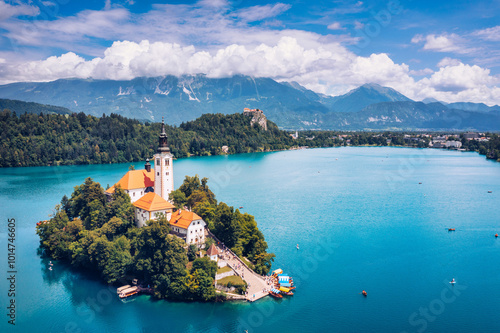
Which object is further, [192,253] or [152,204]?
[152,204]

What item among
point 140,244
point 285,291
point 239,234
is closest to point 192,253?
point 140,244

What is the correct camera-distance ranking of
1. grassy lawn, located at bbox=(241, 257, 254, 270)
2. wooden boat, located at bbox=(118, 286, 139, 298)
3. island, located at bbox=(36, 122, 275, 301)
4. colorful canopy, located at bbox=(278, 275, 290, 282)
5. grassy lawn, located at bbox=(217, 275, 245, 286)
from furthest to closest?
1. grassy lawn, located at bbox=(241, 257, 254, 270)
2. colorful canopy, located at bbox=(278, 275, 290, 282)
3. wooden boat, located at bbox=(118, 286, 139, 298)
4. grassy lawn, located at bbox=(217, 275, 245, 286)
5. island, located at bbox=(36, 122, 275, 301)

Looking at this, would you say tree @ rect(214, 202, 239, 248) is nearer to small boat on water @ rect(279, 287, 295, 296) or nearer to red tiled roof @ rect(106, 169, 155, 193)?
small boat on water @ rect(279, 287, 295, 296)

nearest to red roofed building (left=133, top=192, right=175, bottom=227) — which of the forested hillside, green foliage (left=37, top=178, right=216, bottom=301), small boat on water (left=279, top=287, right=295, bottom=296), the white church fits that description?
the white church

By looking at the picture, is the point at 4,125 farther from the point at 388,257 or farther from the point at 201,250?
the point at 388,257

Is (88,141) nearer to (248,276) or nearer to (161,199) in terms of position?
(161,199)
